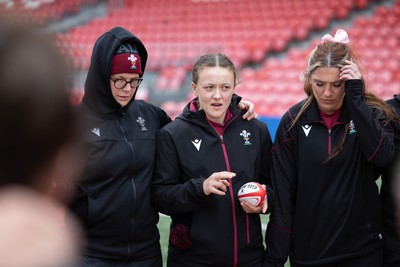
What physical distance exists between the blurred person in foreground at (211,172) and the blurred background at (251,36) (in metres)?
6.55

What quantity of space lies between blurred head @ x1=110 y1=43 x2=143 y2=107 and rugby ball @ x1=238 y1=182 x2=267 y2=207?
2.65 ft

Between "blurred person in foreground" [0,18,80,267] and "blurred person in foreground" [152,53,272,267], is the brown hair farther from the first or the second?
"blurred person in foreground" [0,18,80,267]

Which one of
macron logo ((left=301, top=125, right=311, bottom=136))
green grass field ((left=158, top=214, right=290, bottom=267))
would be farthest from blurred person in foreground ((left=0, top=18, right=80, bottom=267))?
green grass field ((left=158, top=214, right=290, bottom=267))

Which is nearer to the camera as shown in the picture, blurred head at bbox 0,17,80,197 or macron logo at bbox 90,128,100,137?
blurred head at bbox 0,17,80,197

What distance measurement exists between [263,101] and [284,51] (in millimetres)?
3515

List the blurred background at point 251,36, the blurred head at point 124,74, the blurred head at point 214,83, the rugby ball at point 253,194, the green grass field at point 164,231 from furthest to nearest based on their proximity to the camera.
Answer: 1. the blurred background at point 251,36
2. the green grass field at point 164,231
3. the blurred head at point 214,83
4. the blurred head at point 124,74
5. the rugby ball at point 253,194

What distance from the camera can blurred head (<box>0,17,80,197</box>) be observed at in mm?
665

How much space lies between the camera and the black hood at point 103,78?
277 centimetres

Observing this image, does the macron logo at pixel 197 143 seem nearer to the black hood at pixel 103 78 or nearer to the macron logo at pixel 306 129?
the black hood at pixel 103 78

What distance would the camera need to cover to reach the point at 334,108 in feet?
9.69

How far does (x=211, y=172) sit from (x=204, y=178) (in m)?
0.09

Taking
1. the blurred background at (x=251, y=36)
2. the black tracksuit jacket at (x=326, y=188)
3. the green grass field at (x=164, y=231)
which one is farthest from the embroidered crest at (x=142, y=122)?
the blurred background at (x=251, y=36)

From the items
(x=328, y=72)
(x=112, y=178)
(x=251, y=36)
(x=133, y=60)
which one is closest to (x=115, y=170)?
(x=112, y=178)

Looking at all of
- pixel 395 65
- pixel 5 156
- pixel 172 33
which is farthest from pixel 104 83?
pixel 172 33
